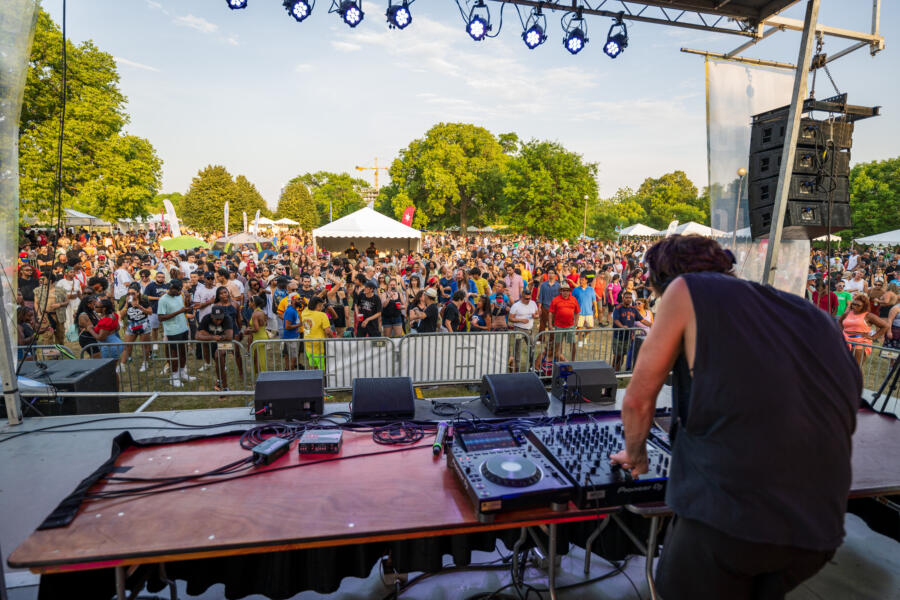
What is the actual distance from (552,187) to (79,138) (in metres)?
26.9

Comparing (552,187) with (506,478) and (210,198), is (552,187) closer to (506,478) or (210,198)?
(506,478)

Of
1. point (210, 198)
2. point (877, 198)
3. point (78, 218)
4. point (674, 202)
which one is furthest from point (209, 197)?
point (674, 202)

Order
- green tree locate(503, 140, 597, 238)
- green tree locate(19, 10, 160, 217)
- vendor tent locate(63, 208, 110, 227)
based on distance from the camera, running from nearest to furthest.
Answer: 1. green tree locate(19, 10, 160, 217)
2. vendor tent locate(63, 208, 110, 227)
3. green tree locate(503, 140, 597, 238)

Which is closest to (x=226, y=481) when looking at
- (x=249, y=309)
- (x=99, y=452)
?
(x=99, y=452)

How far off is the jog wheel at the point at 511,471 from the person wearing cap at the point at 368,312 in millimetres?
5814

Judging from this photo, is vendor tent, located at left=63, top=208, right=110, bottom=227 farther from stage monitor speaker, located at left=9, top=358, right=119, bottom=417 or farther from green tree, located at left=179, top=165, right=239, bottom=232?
stage monitor speaker, located at left=9, top=358, right=119, bottom=417

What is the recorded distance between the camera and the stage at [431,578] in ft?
9.82

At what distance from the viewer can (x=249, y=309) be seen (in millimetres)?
9695

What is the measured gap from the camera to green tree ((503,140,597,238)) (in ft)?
103

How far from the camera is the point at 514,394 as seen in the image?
368 centimetres

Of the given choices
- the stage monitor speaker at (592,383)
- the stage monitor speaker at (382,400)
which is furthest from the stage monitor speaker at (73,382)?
the stage monitor speaker at (592,383)

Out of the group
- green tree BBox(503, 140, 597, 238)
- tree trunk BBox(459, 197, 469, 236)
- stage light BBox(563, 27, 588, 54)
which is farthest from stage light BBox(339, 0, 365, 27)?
tree trunk BBox(459, 197, 469, 236)

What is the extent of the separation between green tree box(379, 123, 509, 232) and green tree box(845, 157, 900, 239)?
2930cm

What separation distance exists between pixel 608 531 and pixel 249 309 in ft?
27.8
